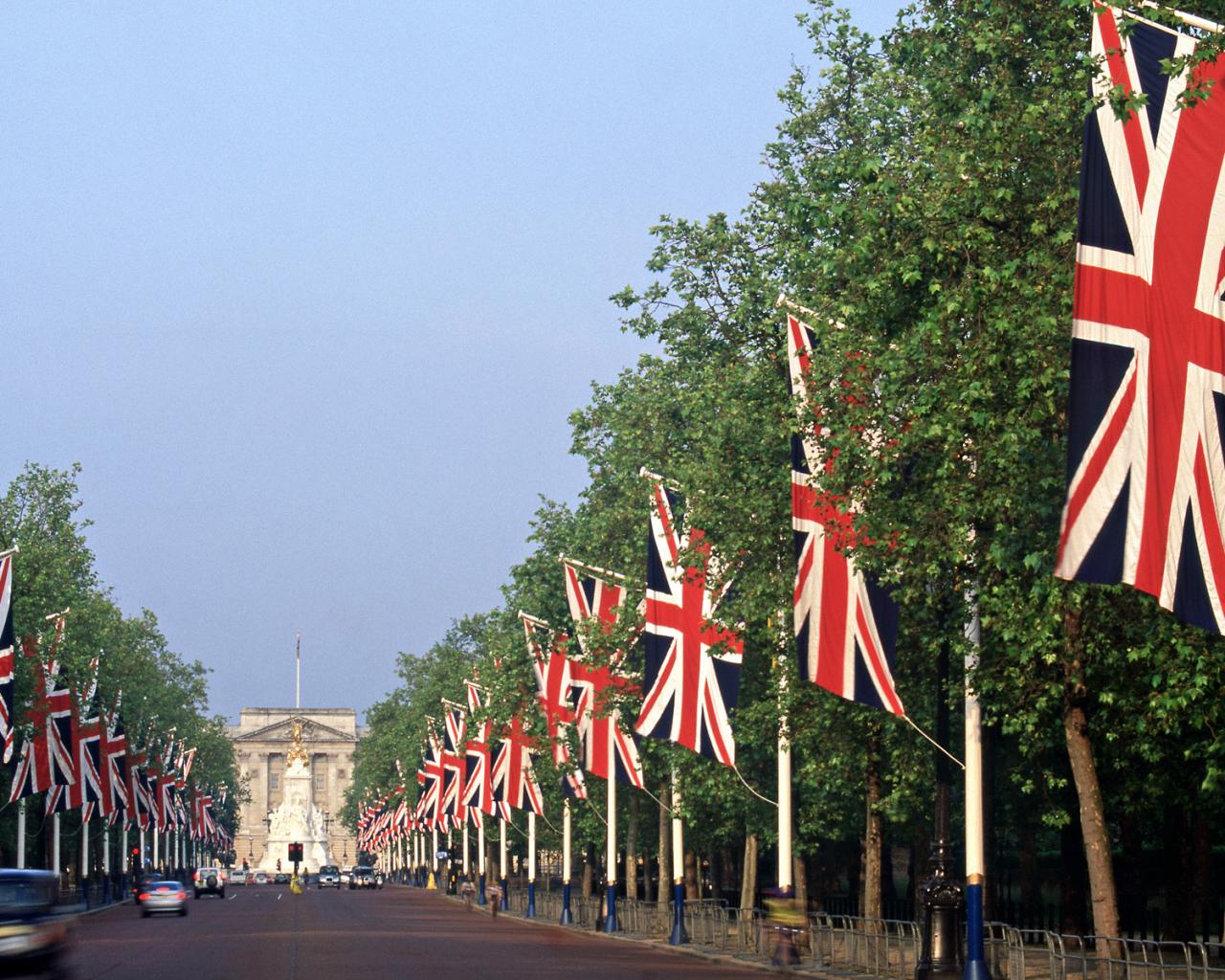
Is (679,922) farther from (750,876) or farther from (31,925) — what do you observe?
(31,925)

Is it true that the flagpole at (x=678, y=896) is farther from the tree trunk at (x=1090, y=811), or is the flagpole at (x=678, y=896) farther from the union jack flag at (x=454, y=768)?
the union jack flag at (x=454, y=768)

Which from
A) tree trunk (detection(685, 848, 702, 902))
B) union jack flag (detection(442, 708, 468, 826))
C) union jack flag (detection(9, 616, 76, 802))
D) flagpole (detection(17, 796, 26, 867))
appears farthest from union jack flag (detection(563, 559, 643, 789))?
flagpole (detection(17, 796, 26, 867))

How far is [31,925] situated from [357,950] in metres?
19.1

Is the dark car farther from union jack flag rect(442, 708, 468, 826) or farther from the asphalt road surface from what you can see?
the asphalt road surface

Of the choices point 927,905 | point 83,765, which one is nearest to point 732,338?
point 927,905

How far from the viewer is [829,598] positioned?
31.7 meters

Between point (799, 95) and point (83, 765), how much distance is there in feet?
131

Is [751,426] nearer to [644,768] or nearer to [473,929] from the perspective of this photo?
[644,768]

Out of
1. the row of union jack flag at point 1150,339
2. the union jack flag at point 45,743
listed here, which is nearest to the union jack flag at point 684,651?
the row of union jack flag at point 1150,339

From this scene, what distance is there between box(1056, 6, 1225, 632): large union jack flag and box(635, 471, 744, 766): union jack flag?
20011 mm

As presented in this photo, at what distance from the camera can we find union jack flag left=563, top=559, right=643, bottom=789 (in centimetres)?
5116

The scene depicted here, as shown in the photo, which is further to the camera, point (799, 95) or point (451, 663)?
point (451, 663)

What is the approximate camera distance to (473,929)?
6562cm

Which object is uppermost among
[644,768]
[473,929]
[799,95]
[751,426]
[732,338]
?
[799,95]
